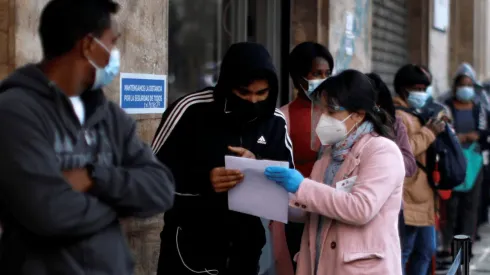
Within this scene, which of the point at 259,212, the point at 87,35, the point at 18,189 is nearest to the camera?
the point at 18,189

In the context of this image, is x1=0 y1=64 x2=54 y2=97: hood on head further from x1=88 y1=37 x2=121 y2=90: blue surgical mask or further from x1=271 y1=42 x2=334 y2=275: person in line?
x1=271 y1=42 x2=334 y2=275: person in line

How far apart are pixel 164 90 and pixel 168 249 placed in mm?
1505

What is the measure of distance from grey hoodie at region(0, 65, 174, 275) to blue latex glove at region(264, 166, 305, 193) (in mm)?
965

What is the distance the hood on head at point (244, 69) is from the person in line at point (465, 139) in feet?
16.3

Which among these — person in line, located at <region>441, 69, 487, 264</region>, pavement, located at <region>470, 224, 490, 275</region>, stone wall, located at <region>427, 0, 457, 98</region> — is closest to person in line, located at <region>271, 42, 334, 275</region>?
pavement, located at <region>470, 224, 490, 275</region>

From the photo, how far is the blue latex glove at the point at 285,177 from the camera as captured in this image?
325 cm

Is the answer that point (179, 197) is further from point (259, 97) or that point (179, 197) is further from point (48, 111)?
point (48, 111)

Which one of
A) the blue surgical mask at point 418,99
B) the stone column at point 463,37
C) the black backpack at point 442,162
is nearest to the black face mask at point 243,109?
the black backpack at point 442,162

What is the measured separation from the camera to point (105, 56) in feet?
7.29

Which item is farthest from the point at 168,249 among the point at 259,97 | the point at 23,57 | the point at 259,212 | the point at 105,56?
the point at 105,56

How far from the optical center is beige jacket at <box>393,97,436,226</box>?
5969 millimetres

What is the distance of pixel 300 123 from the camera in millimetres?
4586

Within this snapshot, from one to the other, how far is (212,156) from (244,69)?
0.40 metres

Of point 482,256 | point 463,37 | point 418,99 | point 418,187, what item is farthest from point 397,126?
point 463,37
